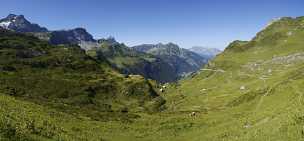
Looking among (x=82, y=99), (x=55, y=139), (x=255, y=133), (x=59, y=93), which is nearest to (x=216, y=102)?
(x=82, y=99)

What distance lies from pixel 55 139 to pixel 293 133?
2280cm

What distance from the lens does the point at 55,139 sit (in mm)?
37125

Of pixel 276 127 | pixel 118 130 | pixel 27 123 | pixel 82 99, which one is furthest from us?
pixel 82 99

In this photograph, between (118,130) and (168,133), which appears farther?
(118,130)

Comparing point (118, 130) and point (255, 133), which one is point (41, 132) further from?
point (118, 130)

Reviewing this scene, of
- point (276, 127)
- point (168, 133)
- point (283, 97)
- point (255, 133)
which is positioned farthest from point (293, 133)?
point (168, 133)

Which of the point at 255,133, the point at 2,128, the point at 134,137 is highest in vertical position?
the point at 2,128

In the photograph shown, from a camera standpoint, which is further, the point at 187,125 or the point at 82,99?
the point at 82,99

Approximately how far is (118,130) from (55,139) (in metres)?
48.4

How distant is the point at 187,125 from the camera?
8831 centimetres

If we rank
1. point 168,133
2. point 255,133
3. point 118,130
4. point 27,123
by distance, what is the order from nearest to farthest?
point 27,123 → point 255,133 → point 168,133 → point 118,130

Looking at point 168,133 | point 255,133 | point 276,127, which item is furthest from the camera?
point 168,133

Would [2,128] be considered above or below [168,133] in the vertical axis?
above

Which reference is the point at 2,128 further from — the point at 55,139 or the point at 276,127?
the point at 276,127
